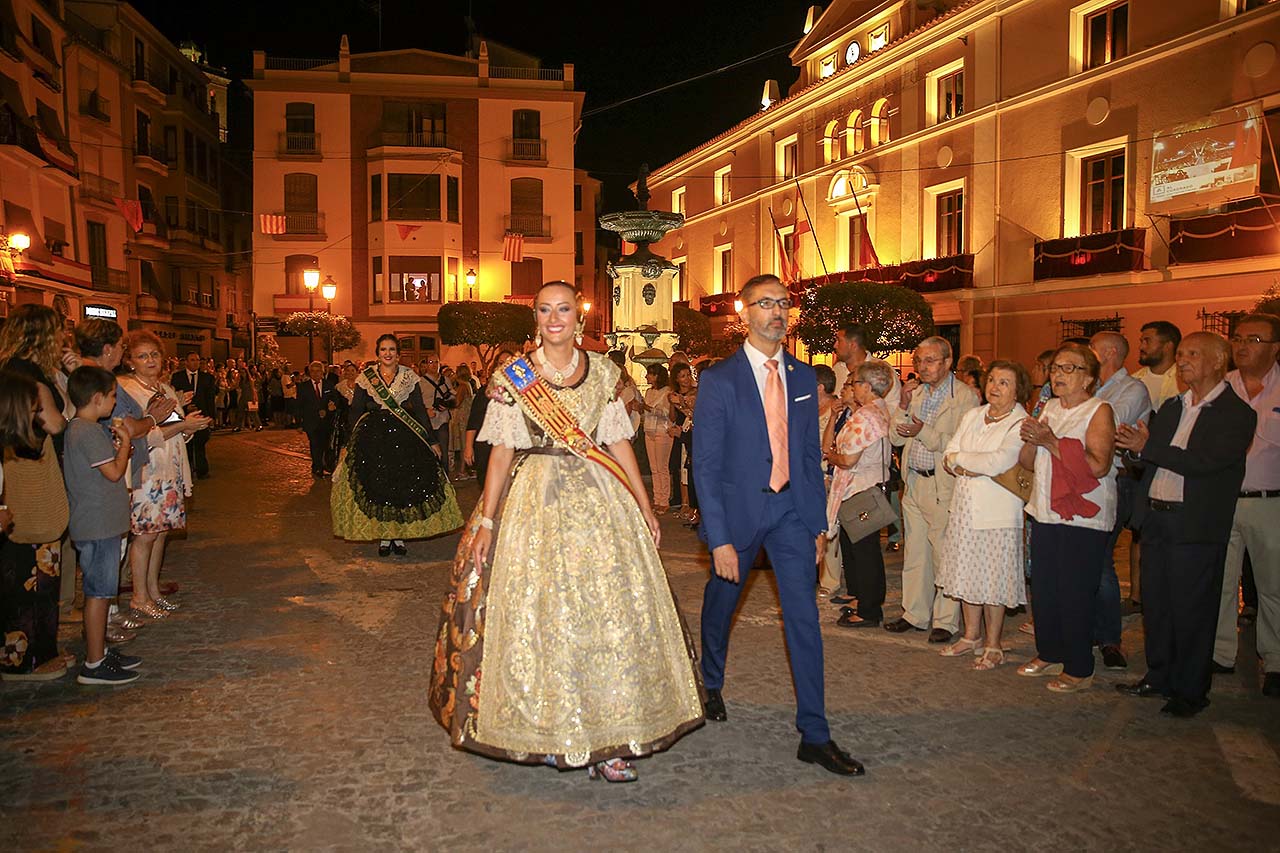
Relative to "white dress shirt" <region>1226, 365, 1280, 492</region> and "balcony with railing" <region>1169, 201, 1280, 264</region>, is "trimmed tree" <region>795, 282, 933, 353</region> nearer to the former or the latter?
"balcony with railing" <region>1169, 201, 1280, 264</region>

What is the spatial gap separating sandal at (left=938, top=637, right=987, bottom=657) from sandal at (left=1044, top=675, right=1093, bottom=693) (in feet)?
2.07

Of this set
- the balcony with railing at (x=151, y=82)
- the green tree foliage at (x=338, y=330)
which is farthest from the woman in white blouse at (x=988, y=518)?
the balcony with railing at (x=151, y=82)

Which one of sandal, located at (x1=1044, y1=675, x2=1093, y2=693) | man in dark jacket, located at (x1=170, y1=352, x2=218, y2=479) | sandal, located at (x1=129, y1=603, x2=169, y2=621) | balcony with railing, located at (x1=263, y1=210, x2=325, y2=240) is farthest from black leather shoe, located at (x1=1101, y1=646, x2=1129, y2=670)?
balcony with railing, located at (x1=263, y1=210, x2=325, y2=240)

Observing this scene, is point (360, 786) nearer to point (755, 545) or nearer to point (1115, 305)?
point (755, 545)

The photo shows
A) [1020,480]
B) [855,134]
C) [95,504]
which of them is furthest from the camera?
[855,134]

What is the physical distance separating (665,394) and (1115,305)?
16.8 meters

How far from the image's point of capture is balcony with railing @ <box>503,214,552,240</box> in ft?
143

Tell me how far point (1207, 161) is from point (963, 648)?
1930 centimetres

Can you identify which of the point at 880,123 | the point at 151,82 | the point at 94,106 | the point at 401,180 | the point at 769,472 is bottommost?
the point at 769,472

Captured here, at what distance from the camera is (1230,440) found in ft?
15.9

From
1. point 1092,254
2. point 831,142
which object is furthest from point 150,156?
point 1092,254

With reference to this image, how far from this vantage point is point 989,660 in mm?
5664

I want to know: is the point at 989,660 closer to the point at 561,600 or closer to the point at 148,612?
the point at 561,600

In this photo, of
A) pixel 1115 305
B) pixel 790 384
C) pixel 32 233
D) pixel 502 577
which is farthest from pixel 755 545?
pixel 32 233
